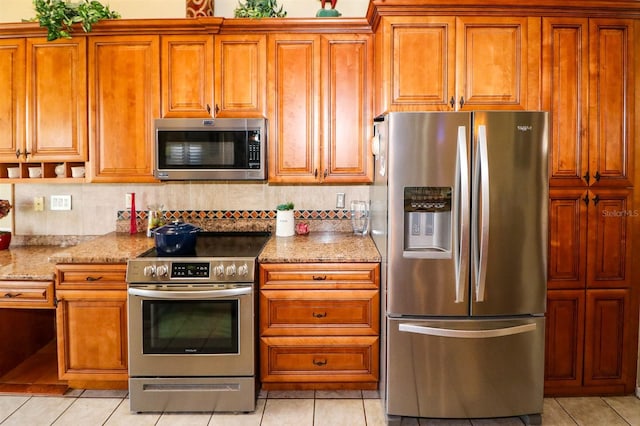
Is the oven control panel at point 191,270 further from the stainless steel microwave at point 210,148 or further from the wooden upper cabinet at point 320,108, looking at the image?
the wooden upper cabinet at point 320,108

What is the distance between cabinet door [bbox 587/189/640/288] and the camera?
2545 millimetres

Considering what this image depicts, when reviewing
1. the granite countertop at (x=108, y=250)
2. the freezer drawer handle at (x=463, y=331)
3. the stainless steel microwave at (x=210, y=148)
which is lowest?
the freezer drawer handle at (x=463, y=331)

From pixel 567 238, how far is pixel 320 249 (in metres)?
1.39

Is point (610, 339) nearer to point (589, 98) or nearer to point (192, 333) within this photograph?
point (589, 98)

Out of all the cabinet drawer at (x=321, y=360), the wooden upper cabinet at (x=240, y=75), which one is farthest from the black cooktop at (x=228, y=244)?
the wooden upper cabinet at (x=240, y=75)

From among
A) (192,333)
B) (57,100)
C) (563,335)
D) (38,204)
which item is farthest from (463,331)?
(38,204)

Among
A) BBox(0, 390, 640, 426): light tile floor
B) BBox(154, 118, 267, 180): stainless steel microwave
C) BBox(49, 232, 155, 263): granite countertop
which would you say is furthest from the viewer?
BBox(154, 118, 267, 180): stainless steel microwave

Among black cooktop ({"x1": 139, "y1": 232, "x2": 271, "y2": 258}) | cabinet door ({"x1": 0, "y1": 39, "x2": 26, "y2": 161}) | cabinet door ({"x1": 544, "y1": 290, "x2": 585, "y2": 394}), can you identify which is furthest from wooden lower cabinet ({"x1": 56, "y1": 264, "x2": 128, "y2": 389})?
cabinet door ({"x1": 544, "y1": 290, "x2": 585, "y2": 394})

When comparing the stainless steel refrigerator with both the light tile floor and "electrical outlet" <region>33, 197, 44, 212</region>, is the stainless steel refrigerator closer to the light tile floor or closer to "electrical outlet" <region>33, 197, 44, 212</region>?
the light tile floor

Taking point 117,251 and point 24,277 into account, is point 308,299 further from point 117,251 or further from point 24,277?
point 24,277

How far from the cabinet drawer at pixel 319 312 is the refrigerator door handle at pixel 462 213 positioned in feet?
1.63

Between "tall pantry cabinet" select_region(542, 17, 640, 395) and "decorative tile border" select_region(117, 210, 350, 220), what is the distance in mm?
1403

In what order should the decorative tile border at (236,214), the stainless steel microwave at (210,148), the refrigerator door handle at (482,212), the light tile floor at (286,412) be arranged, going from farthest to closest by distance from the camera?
1. the decorative tile border at (236,214)
2. the stainless steel microwave at (210,148)
3. the light tile floor at (286,412)
4. the refrigerator door handle at (482,212)

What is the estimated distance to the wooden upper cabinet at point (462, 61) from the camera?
8.16 feet
